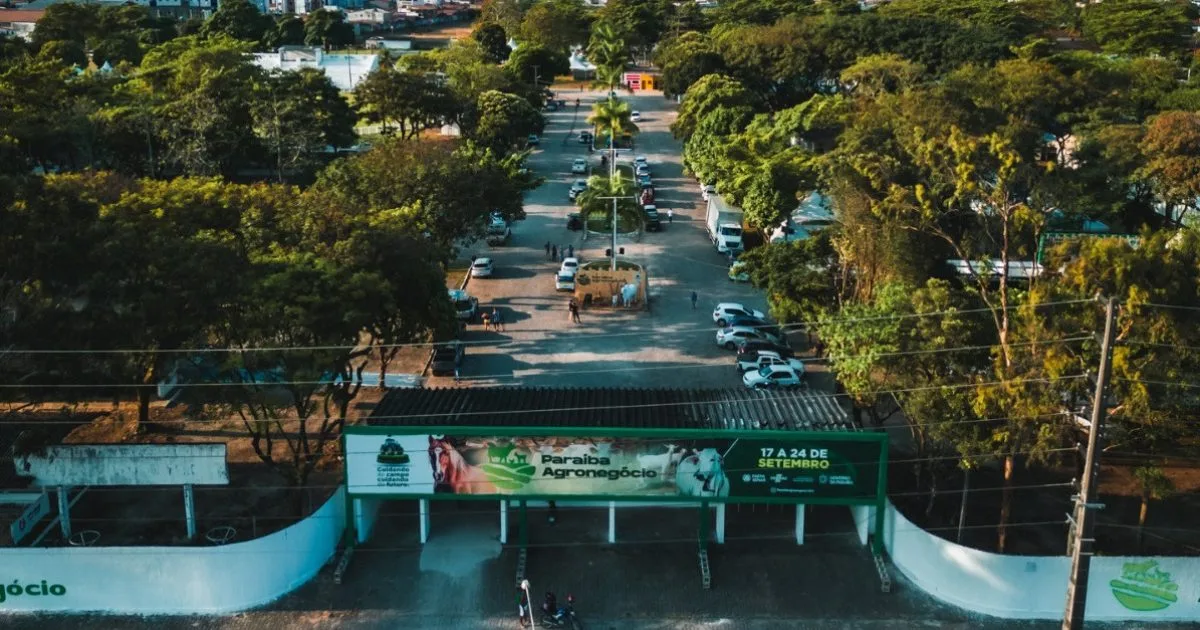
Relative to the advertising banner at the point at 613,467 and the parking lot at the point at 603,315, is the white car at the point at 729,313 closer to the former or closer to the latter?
the parking lot at the point at 603,315

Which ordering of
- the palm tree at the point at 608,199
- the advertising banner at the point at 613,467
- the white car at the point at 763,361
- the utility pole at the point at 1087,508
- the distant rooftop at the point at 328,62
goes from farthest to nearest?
the distant rooftop at the point at 328,62, the palm tree at the point at 608,199, the white car at the point at 763,361, the advertising banner at the point at 613,467, the utility pole at the point at 1087,508

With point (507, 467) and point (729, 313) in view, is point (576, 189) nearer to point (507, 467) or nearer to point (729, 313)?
point (729, 313)

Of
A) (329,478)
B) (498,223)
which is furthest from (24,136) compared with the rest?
(329,478)

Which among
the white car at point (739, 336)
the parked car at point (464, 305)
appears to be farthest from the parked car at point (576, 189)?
the white car at point (739, 336)

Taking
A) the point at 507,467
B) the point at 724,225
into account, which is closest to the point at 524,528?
the point at 507,467

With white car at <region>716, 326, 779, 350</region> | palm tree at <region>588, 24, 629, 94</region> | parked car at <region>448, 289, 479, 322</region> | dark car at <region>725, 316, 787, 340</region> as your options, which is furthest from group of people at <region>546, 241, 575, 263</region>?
palm tree at <region>588, 24, 629, 94</region>

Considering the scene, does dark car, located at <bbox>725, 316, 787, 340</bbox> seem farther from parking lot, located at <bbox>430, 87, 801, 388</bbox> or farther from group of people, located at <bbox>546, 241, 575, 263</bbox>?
group of people, located at <bbox>546, 241, 575, 263</bbox>

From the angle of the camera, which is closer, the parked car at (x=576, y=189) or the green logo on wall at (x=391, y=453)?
the green logo on wall at (x=391, y=453)
